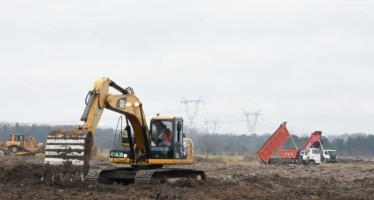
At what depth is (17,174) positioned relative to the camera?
632 inches

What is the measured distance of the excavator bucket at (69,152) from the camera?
538 inches

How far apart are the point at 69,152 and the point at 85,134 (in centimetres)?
63

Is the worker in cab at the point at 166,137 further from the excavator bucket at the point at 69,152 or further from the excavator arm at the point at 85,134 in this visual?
Answer: the excavator bucket at the point at 69,152

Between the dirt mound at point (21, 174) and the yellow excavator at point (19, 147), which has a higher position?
the yellow excavator at point (19, 147)

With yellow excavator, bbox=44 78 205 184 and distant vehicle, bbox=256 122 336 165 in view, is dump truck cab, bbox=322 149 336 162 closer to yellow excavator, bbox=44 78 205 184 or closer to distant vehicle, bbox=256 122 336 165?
distant vehicle, bbox=256 122 336 165

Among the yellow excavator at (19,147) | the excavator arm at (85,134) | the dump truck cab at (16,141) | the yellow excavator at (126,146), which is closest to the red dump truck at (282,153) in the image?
the yellow excavator at (19,147)

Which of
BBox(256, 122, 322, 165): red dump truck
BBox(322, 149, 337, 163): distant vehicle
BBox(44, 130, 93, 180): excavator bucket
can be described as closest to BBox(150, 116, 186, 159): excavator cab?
BBox(44, 130, 93, 180): excavator bucket

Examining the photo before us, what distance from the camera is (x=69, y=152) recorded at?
45.1 feet

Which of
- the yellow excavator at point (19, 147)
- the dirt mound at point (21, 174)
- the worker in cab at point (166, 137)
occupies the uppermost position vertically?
the yellow excavator at point (19, 147)

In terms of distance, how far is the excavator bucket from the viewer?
13672mm

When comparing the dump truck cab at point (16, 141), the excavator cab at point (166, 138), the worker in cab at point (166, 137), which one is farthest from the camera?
the dump truck cab at point (16, 141)

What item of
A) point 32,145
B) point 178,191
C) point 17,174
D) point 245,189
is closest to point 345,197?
point 245,189

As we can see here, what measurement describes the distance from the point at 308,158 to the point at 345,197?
1264 inches

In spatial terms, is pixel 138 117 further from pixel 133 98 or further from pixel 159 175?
pixel 159 175
